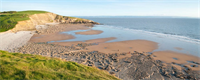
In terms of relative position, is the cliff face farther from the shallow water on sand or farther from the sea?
the shallow water on sand

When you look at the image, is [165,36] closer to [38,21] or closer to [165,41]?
[165,41]

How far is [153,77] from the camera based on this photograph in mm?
13266

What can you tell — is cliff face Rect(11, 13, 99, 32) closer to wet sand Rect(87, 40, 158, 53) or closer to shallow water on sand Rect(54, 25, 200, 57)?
shallow water on sand Rect(54, 25, 200, 57)

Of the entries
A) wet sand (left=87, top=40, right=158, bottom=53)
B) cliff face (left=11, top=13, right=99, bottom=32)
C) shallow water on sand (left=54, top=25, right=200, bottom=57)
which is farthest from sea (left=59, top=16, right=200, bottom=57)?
cliff face (left=11, top=13, right=99, bottom=32)

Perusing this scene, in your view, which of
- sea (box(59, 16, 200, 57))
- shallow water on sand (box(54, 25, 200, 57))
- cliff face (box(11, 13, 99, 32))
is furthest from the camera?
cliff face (box(11, 13, 99, 32))

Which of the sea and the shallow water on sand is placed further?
the sea

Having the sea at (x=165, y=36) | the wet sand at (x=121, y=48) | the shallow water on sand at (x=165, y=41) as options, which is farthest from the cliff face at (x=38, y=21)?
the wet sand at (x=121, y=48)

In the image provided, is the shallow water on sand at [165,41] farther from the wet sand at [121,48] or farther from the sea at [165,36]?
the wet sand at [121,48]

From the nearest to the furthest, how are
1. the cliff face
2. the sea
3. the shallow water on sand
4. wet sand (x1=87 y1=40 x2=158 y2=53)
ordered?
wet sand (x1=87 y1=40 x2=158 y2=53), the shallow water on sand, the sea, the cliff face

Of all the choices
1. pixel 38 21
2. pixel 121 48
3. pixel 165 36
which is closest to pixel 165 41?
pixel 165 36

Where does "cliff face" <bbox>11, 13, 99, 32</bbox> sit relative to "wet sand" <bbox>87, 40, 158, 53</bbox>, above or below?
above

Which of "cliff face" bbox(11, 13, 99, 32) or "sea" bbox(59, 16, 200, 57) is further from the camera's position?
"cliff face" bbox(11, 13, 99, 32)

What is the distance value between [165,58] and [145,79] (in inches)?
352

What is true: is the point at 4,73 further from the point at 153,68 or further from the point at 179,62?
the point at 179,62
